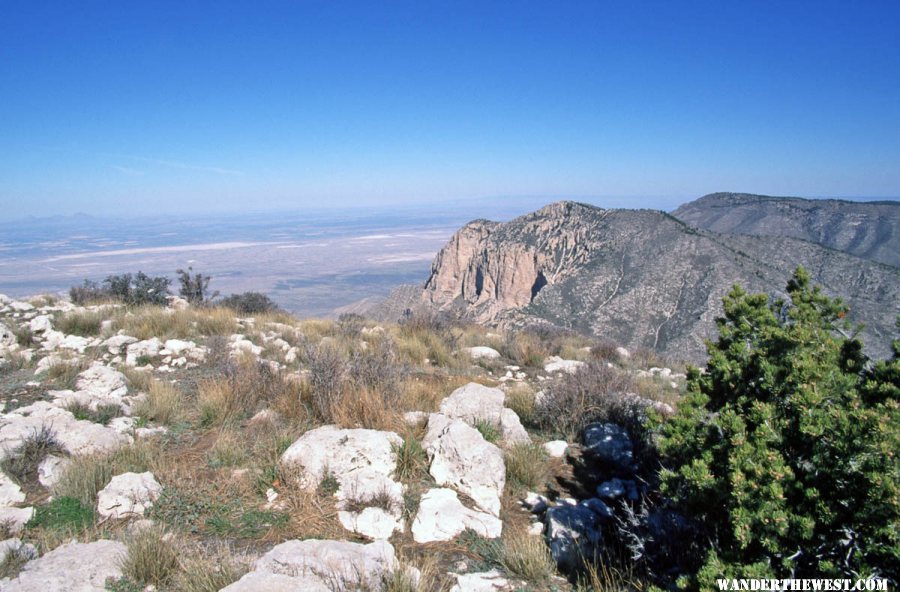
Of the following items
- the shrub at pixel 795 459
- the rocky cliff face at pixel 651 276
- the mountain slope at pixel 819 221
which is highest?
the mountain slope at pixel 819 221

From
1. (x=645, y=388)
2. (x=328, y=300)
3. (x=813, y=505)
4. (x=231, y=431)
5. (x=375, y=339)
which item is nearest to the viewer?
(x=813, y=505)

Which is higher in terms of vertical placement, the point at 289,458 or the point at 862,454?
the point at 862,454

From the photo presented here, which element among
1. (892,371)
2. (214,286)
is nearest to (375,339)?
(892,371)

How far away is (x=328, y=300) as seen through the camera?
77000 millimetres

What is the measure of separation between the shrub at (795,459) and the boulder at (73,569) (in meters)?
3.06

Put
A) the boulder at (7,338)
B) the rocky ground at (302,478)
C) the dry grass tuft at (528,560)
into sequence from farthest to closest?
the boulder at (7,338)
the dry grass tuft at (528,560)
the rocky ground at (302,478)

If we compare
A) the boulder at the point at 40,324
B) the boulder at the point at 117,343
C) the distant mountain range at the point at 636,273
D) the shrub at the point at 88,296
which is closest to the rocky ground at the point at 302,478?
the boulder at the point at 117,343

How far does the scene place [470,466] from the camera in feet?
12.3

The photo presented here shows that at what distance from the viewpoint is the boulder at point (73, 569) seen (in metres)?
2.38

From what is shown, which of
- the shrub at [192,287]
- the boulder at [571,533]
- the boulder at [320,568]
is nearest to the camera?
the boulder at [320,568]

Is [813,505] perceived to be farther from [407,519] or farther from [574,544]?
[407,519]

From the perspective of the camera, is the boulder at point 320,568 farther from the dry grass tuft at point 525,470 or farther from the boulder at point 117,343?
the boulder at point 117,343

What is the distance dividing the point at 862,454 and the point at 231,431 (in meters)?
4.65

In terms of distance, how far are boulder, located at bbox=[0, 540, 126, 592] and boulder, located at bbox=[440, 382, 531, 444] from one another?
2.94 m
